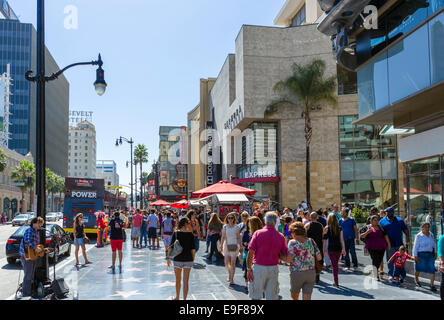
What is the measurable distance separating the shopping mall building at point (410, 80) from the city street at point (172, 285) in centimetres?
332

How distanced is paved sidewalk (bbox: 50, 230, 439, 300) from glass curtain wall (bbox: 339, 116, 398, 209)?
1956 cm

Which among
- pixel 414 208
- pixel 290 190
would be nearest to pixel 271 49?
pixel 290 190

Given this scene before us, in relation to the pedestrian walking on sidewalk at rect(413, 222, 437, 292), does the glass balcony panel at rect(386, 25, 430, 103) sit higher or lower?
higher

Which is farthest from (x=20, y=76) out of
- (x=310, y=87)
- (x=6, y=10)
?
(x=310, y=87)

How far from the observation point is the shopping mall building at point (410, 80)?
11.4 m

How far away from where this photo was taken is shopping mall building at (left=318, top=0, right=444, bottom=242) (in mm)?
11438

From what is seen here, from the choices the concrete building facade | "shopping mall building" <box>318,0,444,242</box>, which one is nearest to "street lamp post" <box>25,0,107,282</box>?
"shopping mall building" <box>318,0,444,242</box>

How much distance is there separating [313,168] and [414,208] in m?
19.4

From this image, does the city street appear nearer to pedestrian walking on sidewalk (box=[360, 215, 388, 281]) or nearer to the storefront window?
pedestrian walking on sidewalk (box=[360, 215, 388, 281])

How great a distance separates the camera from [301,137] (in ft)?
113

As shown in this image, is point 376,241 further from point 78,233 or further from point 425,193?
point 78,233

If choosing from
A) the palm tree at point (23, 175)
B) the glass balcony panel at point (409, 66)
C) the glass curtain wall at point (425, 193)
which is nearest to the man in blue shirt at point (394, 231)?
the glass curtain wall at point (425, 193)

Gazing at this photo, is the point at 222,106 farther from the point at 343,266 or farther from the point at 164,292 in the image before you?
the point at 164,292

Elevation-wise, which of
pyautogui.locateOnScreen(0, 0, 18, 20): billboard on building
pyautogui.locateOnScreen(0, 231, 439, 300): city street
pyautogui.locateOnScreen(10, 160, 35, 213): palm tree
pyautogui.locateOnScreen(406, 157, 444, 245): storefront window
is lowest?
pyautogui.locateOnScreen(0, 231, 439, 300): city street
